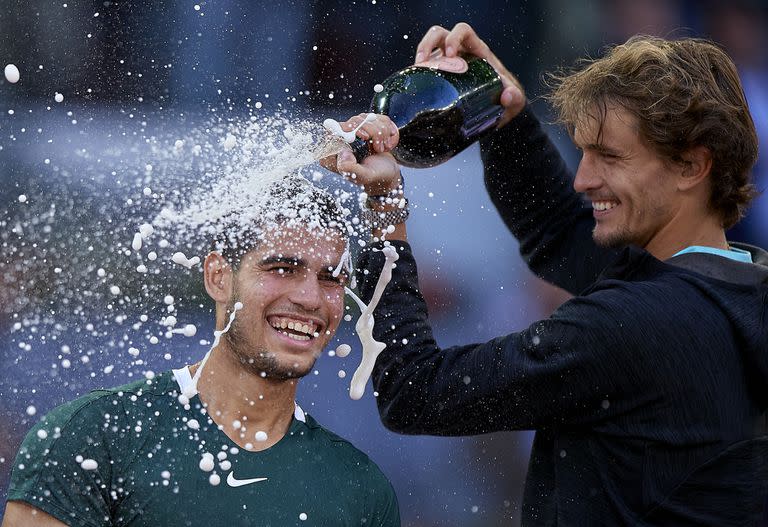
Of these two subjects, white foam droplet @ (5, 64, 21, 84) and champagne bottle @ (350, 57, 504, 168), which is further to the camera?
white foam droplet @ (5, 64, 21, 84)

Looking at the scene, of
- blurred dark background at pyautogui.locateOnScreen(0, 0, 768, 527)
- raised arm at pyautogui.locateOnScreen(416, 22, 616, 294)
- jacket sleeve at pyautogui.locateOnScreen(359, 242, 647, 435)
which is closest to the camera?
jacket sleeve at pyautogui.locateOnScreen(359, 242, 647, 435)

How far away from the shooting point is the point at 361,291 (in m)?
1.83

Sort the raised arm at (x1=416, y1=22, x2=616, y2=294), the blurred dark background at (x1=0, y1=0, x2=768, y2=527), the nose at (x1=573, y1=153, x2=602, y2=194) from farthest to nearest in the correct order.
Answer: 1. the blurred dark background at (x1=0, y1=0, x2=768, y2=527)
2. the raised arm at (x1=416, y1=22, x2=616, y2=294)
3. the nose at (x1=573, y1=153, x2=602, y2=194)

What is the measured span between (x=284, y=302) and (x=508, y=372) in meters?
0.48

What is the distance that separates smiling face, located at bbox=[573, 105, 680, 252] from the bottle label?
282 mm

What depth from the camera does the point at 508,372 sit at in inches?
64.1

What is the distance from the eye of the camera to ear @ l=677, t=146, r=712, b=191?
1.81 metres

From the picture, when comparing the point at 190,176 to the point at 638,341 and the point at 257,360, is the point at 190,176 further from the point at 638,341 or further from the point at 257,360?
the point at 638,341

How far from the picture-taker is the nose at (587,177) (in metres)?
1.83

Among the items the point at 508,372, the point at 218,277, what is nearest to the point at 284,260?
the point at 218,277

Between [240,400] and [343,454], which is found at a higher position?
[240,400]

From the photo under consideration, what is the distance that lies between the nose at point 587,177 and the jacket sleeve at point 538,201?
0.33m

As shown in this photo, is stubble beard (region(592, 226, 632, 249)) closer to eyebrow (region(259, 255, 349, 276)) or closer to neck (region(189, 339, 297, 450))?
eyebrow (region(259, 255, 349, 276))

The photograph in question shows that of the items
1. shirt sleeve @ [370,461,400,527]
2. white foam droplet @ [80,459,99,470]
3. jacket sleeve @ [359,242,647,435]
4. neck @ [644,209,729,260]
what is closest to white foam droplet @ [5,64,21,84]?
white foam droplet @ [80,459,99,470]
